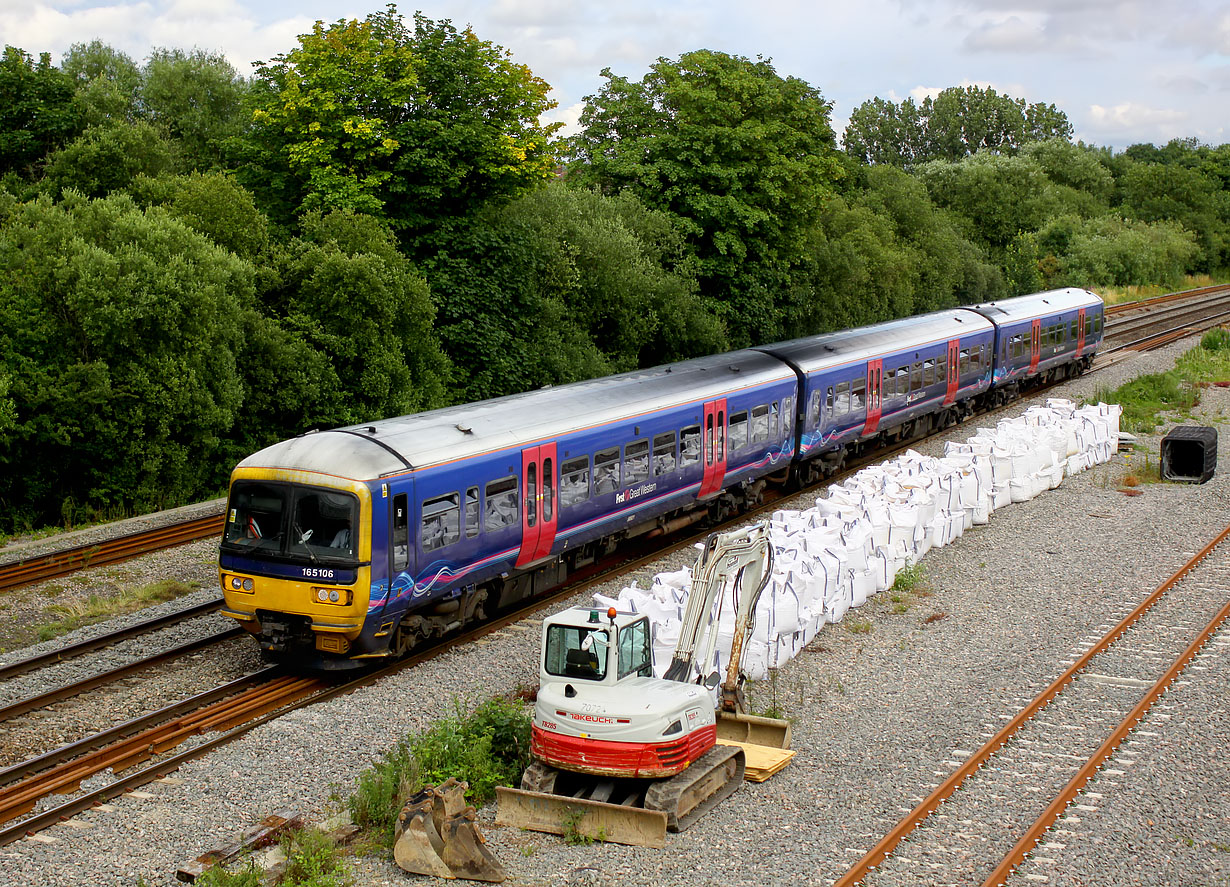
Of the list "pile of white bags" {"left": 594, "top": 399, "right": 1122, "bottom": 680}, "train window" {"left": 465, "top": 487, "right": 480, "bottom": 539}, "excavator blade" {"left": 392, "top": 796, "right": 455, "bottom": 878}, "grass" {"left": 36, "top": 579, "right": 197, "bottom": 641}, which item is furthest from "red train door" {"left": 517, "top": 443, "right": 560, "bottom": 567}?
"excavator blade" {"left": 392, "top": 796, "right": 455, "bottom": 878}

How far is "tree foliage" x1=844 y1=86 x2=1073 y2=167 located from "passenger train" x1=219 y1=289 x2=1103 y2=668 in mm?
93456

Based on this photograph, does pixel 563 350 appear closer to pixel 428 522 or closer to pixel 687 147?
pixel 687 147

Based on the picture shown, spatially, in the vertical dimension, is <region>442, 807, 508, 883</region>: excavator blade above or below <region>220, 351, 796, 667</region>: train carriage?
below

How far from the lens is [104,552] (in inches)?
798

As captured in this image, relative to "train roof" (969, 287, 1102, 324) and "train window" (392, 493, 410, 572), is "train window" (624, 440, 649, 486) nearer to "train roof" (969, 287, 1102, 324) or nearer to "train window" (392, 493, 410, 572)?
"train window" (392, 493, 410, 572)

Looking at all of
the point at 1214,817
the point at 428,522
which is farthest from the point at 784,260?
the point at 1214,817

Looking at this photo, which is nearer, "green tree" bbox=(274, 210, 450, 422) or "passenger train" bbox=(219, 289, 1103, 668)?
"passenger train" bbox=(219, 289, 1103, 668)

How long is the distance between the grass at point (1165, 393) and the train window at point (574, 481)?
2033 centimetres

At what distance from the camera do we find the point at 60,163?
1251 inches

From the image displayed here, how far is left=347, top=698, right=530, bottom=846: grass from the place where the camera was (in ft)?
36.3

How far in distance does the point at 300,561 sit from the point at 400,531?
124cm

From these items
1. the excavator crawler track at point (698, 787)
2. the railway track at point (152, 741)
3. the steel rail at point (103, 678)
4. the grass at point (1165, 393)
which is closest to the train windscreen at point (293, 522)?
the railway track at point (152, 741)

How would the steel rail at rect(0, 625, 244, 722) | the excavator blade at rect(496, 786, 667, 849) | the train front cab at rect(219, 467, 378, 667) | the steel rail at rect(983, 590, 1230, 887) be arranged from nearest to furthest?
the steel rail at rect(983, 590, 1230, 887) → the excavator blade at rect(496, 786, 667, 849) → the steel rail at rect(0, 625, 244, 722) → the train front cab at rect(219, 467, 378, 667)

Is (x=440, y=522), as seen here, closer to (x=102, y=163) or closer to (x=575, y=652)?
(x=575, y=652)
